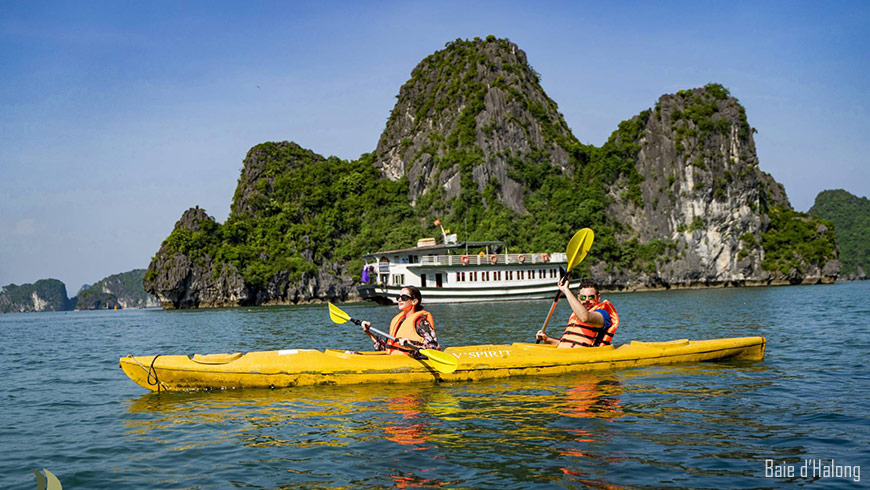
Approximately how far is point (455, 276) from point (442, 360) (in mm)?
35288

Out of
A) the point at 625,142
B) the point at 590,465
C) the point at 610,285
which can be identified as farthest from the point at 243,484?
the point at 625,142

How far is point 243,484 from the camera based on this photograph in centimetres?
598

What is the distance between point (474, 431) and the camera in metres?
7.55

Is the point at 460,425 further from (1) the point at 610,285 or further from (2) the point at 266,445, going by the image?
(1) the point at 610,285

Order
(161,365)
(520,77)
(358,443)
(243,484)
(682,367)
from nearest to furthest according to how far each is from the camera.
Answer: (243,484) < (358,443) < (161,365) < (682,367) < (520,77)

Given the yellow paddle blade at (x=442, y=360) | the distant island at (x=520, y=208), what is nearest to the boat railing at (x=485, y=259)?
the distant island at (x=520, y=208)

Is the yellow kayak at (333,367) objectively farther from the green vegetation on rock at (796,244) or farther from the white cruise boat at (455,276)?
the green vegetation on rock at (796,244)

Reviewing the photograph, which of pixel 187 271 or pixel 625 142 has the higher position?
pixel 625 142

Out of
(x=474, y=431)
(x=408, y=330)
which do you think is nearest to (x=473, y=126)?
(x=408, y=330)

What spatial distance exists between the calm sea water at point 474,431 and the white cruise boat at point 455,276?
32788 millimetres

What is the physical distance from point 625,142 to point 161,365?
79.2m

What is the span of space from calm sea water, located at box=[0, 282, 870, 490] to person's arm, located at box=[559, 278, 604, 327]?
1.01 m

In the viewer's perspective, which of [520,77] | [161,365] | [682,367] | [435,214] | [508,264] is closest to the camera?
[161,365]

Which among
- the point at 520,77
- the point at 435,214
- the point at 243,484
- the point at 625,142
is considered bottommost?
the point at 243,484
